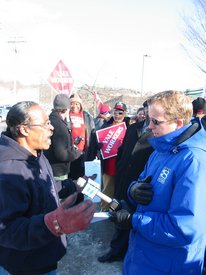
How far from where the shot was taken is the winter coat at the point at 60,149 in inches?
155

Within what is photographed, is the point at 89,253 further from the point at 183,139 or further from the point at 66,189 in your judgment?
the point at 183,139

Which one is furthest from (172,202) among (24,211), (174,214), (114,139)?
(114,139)

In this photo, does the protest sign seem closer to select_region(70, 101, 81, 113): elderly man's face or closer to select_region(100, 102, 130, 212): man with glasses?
select_region(100, 102, 130, 212): man with glasses

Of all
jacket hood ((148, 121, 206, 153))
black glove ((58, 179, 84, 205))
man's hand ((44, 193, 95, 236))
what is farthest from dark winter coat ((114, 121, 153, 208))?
man's hand ((44, 193, 95, 236))

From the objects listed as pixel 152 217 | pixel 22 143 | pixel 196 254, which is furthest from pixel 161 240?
pixel 22 143

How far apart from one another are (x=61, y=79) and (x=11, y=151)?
16.7 ft

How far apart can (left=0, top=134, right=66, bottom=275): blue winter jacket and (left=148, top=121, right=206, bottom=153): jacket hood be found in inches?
32.7

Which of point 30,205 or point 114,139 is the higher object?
point 30,205

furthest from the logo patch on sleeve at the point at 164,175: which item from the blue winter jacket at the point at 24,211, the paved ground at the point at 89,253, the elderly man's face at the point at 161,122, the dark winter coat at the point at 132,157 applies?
the paved ground at the point at 89,253

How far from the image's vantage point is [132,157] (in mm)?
3547

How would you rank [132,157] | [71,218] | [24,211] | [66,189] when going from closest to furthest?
1. [71,218]
2. [24,211]
3. [66,189]
4. [132,157]

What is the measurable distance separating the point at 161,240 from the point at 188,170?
1.46ft

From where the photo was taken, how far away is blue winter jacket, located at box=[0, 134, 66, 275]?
1728mm

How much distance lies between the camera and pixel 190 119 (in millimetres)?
2021
